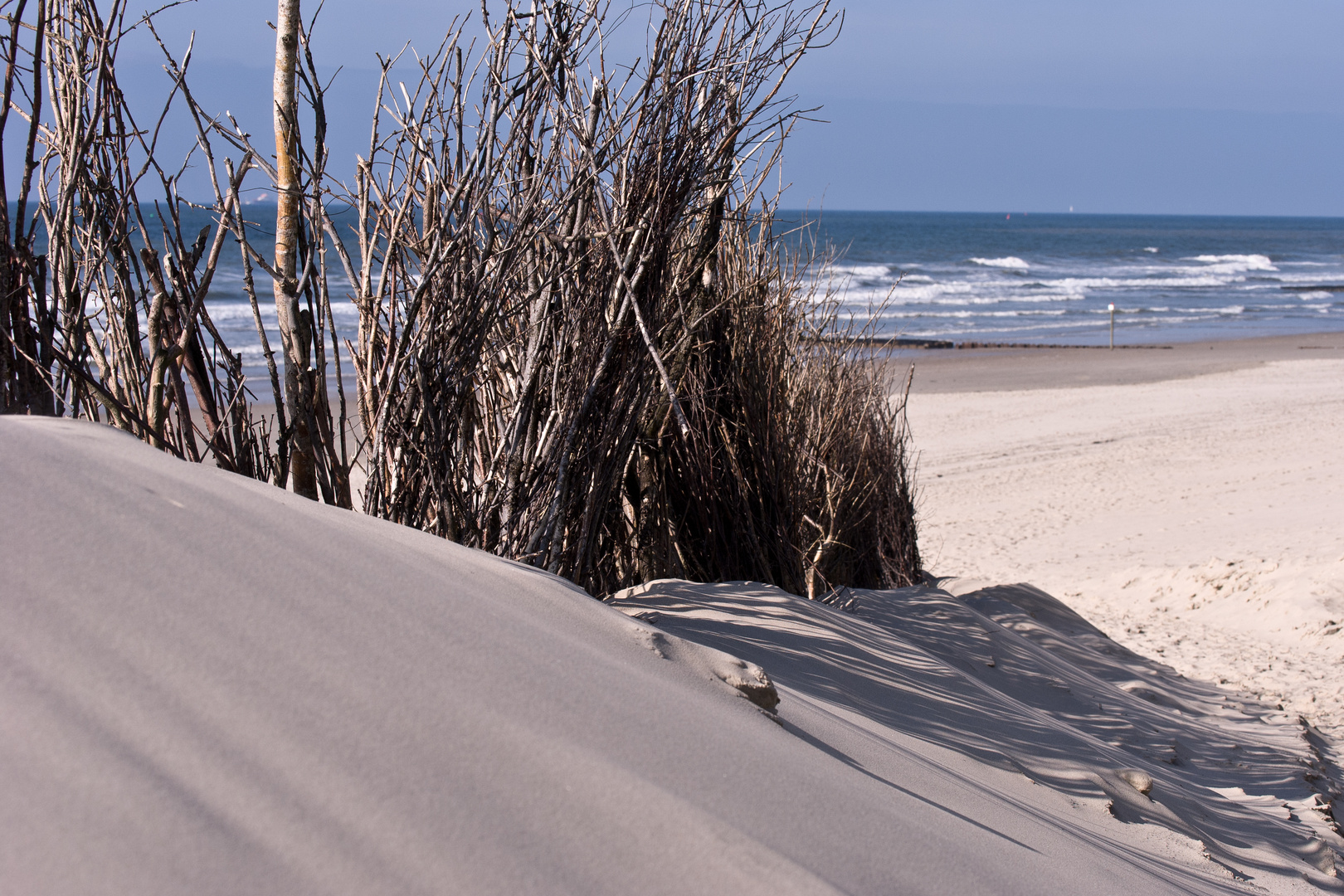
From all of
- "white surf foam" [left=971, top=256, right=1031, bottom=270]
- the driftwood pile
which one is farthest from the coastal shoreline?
"white surf foam" [left=971, top=256, right=1031, bottom=270]

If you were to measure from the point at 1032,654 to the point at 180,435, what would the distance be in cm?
324

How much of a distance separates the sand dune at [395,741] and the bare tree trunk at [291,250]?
81cm

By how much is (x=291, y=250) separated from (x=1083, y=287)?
1564 inches

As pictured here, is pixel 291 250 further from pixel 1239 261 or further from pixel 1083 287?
pixel 1239 261

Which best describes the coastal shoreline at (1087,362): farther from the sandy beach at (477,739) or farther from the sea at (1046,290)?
the sandy beach at (477,739)

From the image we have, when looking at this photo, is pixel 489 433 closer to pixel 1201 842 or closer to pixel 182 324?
pixel 182 324

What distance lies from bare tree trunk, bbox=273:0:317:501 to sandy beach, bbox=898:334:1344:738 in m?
4.46

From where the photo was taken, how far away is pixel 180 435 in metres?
2.68

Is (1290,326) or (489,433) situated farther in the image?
(1290,326)

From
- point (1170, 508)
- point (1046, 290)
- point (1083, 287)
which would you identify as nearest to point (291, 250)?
point (1170, 508)

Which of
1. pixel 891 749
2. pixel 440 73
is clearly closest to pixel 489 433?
pixel 440 73

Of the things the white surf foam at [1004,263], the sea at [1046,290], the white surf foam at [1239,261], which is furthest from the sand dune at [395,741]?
the white surf foam at [1239,261]

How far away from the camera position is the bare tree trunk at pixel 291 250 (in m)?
2.55

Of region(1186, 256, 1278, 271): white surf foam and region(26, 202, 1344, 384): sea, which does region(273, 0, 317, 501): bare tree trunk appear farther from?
region(1186, 256, 1278, 271): white surf foam
